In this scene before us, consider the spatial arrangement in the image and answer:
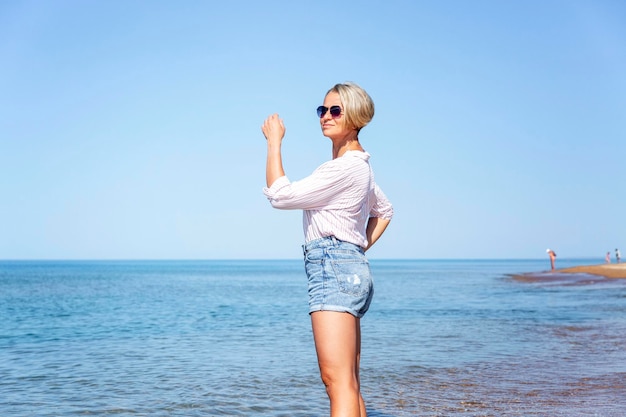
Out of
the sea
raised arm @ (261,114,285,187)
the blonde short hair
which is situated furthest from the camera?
the sea

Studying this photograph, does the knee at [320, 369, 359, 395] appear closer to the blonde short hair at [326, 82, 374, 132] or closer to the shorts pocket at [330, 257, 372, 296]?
the shorts pocket at [330, 257, 372, 296]

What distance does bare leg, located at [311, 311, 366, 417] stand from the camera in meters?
3.37

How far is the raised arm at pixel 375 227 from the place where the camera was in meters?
4.08

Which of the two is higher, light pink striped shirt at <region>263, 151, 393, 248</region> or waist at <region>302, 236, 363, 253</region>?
light pink striped shirt at <region>263, 151, 393, 248</region>

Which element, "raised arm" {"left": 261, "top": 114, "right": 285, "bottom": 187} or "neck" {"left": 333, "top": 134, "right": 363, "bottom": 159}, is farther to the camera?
"neck" {"left": 333, "top": 134, "right": 363, "bottom": 159}

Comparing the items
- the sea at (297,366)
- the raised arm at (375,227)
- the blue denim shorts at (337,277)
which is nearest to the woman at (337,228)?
the blue denim shorts at (337,277)

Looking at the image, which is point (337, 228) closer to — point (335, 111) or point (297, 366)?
point (335, 111)

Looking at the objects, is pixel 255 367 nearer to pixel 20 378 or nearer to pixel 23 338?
pixel 20 378

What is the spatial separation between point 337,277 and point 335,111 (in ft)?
3.02

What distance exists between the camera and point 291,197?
337 centimetres

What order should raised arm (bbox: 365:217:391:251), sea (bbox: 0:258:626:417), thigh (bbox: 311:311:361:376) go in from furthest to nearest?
sea (bbox: 0:258:626:417) < raised arm (bbox: 365:217:391:251) < thigh (bbox: 311:311:361:376)

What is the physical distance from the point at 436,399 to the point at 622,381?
2.49 m

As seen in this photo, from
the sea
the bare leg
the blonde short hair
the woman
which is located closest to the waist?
the woman

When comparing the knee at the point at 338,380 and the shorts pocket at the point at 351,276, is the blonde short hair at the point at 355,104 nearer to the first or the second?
the shorts pocket at the point at 351,276
